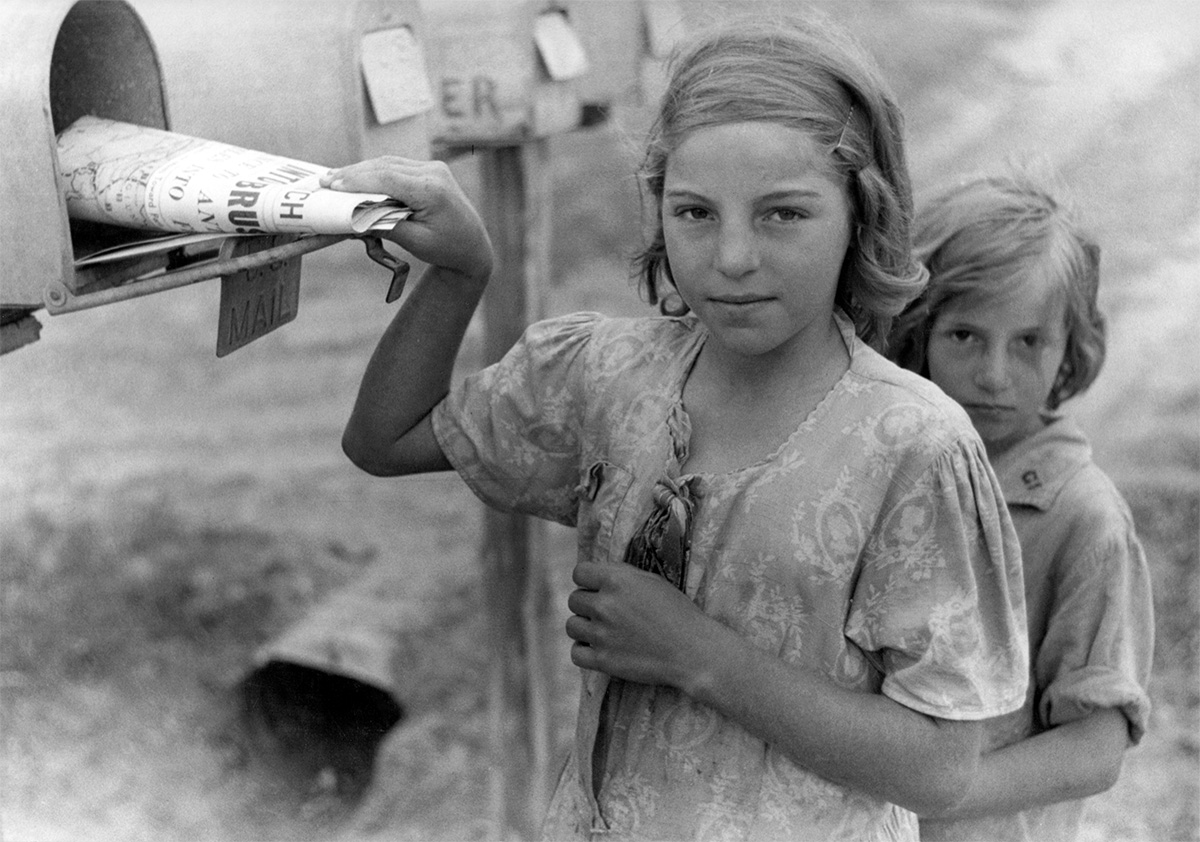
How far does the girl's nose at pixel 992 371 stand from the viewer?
2021 mm

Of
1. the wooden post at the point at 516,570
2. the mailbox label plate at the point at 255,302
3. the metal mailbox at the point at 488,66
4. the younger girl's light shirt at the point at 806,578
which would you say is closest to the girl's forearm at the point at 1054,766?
the younger girl's light shirt at the point at 806,578

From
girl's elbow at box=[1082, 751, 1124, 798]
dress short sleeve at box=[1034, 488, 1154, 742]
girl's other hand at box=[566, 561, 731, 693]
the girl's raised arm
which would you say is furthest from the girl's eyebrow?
girl's elbow at box=[1082, 751, 1124, 798]

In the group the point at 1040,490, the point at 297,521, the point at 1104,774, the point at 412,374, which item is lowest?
the point at 297,521

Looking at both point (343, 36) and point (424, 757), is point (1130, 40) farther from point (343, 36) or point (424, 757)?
point (343, 36)

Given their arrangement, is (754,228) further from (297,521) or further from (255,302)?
(297,521)

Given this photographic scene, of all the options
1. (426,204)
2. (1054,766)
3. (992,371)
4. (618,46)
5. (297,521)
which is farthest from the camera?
(297,521)

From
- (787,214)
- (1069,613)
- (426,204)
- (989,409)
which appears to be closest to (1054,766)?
(1069,613)

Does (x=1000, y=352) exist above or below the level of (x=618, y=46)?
below

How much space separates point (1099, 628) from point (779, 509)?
0.66 m

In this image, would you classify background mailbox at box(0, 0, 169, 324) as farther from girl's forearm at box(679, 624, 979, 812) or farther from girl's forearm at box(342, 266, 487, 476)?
girl's forearm at box(679, 624, 979, 812)

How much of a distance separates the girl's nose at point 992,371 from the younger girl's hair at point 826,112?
377 mm

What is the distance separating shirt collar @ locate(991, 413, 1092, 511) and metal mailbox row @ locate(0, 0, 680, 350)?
39.6 inches

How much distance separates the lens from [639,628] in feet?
5.16

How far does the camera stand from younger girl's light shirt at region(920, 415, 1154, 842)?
6.38 ft
